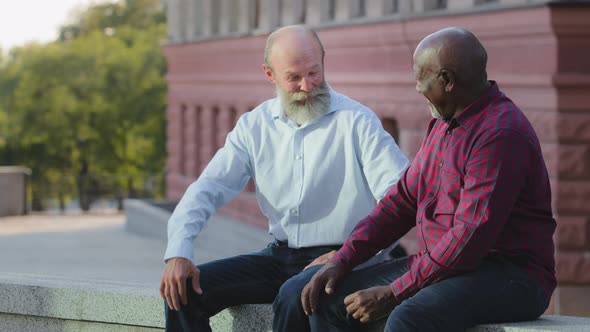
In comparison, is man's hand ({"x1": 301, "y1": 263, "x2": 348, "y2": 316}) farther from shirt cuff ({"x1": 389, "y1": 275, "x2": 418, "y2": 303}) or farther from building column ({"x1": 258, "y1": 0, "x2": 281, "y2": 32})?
building column ({"x1": 258, "y1": 0, "x2": 281, "y2": 32})

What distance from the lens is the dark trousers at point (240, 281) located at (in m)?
6.59

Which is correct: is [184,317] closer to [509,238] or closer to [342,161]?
[342,161]

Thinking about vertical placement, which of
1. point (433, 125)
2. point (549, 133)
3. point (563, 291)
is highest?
point (433, 125)

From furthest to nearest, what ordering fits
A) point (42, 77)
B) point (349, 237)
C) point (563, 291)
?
point (42, 77) < point (563, 291) < point (349, 237)

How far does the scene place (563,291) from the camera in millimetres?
15859

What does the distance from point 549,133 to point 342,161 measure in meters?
9.51

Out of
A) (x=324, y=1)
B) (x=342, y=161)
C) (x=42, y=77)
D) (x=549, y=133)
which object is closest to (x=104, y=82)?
(x=42, y=77)

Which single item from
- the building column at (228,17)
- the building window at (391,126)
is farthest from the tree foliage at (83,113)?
the building window at (391,126)

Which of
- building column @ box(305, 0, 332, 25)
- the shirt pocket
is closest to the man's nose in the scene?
the shirt pocket

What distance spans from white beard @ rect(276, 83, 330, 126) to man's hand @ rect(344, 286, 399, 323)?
3.78ft

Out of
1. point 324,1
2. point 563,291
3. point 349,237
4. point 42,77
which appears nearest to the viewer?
point 349,237

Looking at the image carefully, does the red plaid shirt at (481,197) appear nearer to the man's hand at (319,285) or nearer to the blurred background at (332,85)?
the man's hand at (319,285)

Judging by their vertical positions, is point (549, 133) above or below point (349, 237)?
below

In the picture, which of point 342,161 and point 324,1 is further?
point 324,1
